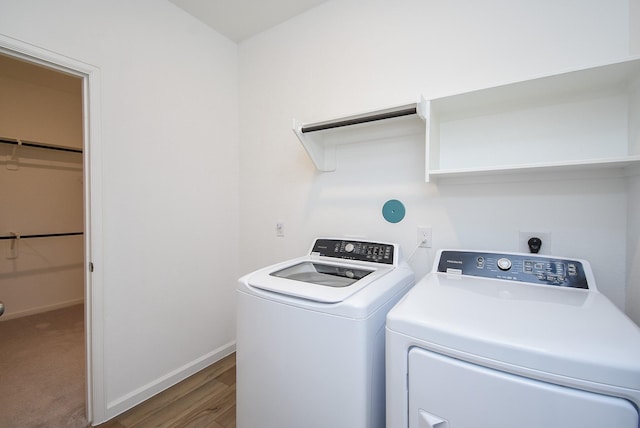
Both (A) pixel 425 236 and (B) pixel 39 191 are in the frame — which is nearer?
(A) pixel 425 236

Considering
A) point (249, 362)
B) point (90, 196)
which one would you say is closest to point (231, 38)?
point (90, 196)

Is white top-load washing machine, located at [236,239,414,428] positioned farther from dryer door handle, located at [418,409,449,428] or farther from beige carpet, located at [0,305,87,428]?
beige carpet, located at [0,305,87,428]

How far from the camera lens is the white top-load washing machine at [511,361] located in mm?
587

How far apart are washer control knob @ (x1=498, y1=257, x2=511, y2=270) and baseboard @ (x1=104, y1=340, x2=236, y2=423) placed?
7.11 ft

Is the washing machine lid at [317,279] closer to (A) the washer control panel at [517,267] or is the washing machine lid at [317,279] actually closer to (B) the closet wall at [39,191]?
(A) the washer control panel at [517,267]

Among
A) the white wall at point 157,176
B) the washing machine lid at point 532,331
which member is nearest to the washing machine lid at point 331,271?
the washing machine lid at point 532,331

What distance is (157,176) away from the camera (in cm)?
185

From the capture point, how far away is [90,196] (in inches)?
60.1

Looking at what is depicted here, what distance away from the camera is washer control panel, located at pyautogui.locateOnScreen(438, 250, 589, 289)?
42.5 inches

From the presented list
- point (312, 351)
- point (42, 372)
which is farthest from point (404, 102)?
point (42, 372)

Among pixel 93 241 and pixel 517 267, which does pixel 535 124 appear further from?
pixel 93 241

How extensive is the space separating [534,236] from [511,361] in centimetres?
87

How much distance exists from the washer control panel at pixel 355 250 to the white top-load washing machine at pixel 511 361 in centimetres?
49

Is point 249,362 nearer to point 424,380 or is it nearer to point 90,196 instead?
point 424,380
